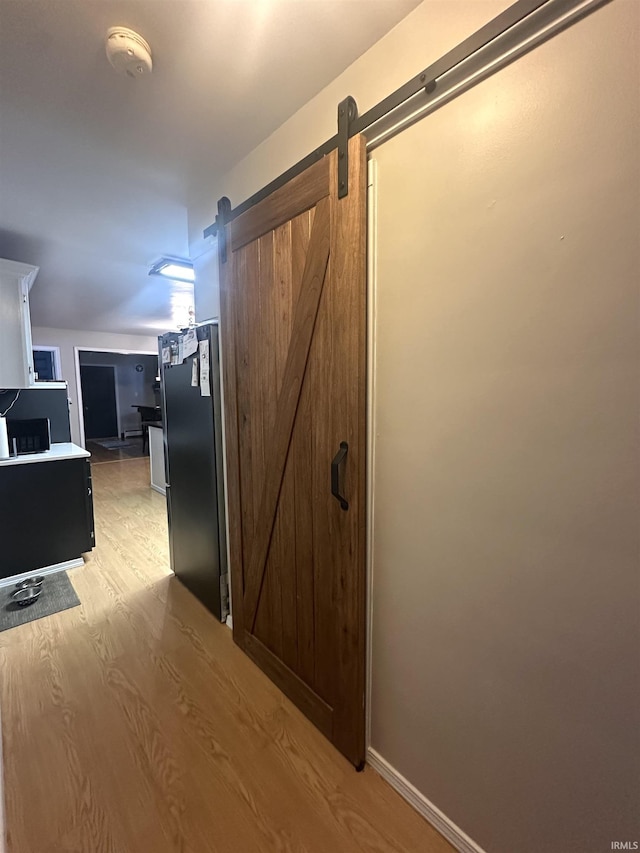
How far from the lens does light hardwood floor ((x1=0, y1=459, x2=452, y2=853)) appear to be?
115 centimetres

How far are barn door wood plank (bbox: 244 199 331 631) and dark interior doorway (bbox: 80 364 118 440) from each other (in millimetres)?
10345

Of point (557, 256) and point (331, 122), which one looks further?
point (331, 122)

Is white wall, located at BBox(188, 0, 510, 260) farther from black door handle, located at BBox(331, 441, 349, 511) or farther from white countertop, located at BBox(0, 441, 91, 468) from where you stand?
white countertop, located at BBox(0, 441, 91, 468)

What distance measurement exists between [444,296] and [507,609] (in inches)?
34.3

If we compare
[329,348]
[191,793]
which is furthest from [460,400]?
[191,793]

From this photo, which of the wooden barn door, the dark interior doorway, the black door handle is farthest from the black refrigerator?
the dark interior doorway

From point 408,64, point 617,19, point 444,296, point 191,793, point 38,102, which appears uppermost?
point 38,102

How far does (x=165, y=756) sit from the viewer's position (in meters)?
1.39

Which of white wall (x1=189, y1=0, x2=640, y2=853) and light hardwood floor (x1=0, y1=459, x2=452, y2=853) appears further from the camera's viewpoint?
light hardwood floor (x1=0, y1=459, x2=452, y2=853)

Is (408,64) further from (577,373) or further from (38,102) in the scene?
(38,102)

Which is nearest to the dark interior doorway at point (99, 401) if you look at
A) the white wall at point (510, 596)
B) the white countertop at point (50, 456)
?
the white countertop at point (50, 456)

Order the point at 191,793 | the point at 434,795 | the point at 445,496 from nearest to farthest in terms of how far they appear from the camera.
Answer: the point at 445,496 < the point at 434,795 < the point at 191,793

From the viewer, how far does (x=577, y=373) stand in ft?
2.64

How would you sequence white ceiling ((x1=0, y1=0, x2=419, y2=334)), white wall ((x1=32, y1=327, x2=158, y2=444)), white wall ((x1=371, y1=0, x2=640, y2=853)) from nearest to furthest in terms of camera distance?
white wall ((x1=371, y1=0, x2=640, y2=853)) < white ceiling ((x1=0, y1=0, x2=419, y2=334)) < white wall ((x1=32, y1=327, x2=158, y2=444))
